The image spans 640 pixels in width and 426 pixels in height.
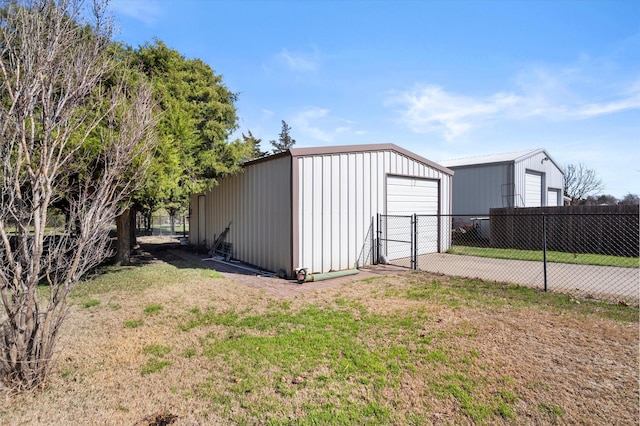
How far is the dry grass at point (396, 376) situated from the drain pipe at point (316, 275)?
196 cm

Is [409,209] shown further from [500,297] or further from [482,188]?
[482,188]

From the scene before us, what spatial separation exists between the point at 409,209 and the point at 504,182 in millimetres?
8109

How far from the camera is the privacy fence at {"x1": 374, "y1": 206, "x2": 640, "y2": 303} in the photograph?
6.22 meters

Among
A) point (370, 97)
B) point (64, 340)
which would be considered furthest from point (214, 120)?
point (64, 340)

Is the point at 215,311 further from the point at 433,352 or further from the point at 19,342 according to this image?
the point at 433,352

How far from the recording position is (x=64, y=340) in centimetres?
366

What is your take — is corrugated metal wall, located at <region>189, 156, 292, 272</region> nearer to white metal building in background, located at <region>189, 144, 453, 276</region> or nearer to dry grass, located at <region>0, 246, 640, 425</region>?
white metal building in background, located at <region>189, 144, 453, 276</region>

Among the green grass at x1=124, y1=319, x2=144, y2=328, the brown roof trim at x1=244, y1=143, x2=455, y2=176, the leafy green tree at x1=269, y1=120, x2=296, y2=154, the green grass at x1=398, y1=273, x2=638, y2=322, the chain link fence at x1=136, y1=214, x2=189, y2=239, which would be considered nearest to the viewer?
the green grass at x1=124, y1=319, x2=144, y2=328

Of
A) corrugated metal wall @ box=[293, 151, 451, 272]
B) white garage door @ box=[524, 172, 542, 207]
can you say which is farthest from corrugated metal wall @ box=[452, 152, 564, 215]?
corrugated metal wall @ box=[293, 151, 451, 272]

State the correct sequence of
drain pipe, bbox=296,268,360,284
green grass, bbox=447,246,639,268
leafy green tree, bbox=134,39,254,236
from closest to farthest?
leafy green tree, bbox=134,39,254,236
drain pipe, bbox=296,268,360,284
green grass, bbox=447,246,639,268

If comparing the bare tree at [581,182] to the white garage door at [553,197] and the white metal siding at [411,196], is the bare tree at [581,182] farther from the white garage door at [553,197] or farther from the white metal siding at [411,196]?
the white metal siding at [411,196]

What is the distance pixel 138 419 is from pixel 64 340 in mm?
2195

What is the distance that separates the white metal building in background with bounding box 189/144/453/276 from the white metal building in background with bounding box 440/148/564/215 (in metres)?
6.46

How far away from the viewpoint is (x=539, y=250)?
1132 centimetres
